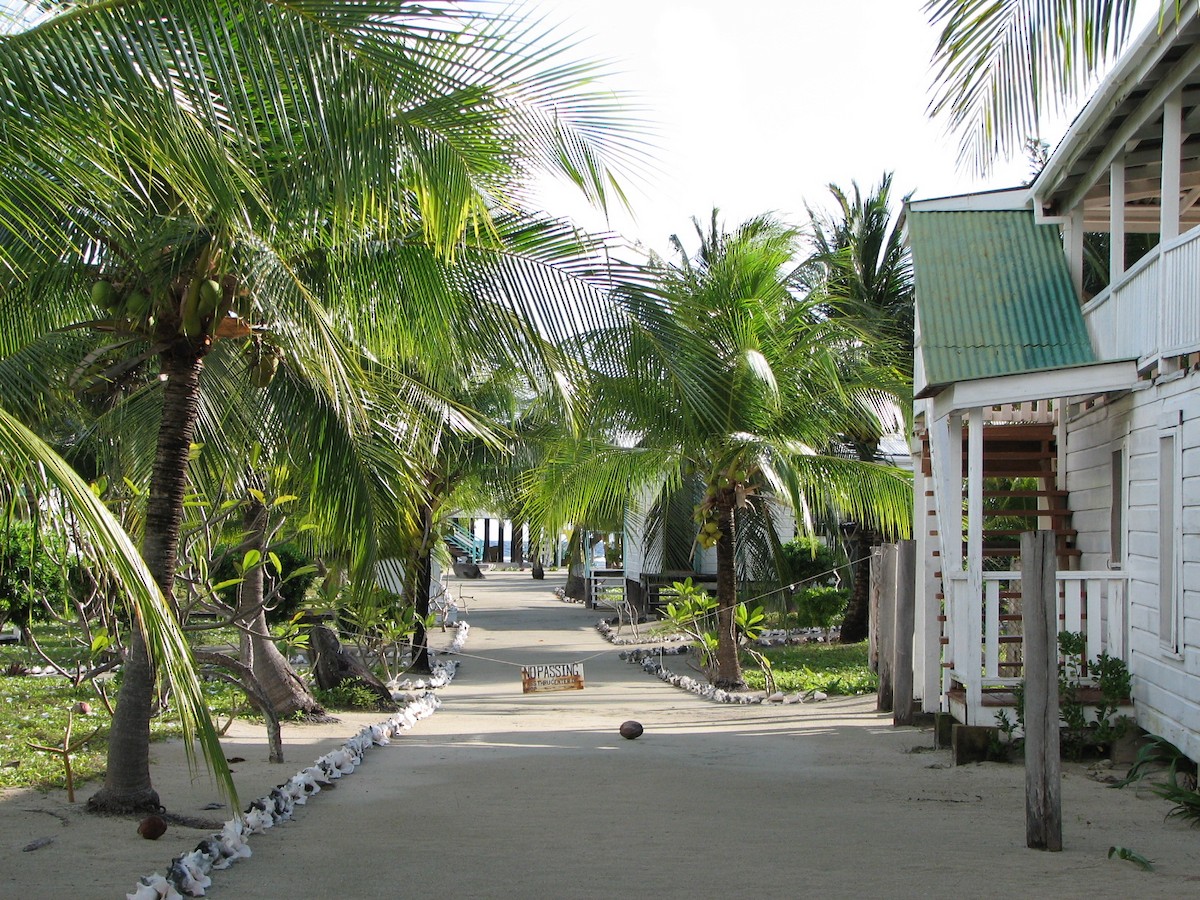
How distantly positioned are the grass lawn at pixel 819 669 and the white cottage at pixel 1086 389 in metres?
3.94

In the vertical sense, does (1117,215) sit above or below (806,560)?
above

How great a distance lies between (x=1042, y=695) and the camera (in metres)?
6.73

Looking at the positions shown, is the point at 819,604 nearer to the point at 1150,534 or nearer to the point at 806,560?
the point at 806,560

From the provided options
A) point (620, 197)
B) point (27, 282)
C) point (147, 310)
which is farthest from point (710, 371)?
point (27, 282)

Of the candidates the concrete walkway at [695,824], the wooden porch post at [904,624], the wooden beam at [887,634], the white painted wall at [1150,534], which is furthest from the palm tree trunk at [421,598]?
the white painted wall at [1150,534]

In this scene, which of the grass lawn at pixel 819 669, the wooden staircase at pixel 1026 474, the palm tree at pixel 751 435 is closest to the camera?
the wooden staircase at pixel 1026 474

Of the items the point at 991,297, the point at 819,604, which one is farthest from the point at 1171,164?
the point at 819,604

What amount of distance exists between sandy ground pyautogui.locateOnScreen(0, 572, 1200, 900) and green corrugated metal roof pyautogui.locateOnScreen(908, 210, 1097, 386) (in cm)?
337

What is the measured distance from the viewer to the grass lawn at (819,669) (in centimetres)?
1662

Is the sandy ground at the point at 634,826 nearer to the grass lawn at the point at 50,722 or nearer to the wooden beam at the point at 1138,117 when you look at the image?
the grass lawn at the point at 50,722

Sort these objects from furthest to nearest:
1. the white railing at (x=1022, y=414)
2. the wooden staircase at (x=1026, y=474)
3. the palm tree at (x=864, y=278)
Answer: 1. the palm tree at (x=864, y=278)
2. the white railing at (x=1022, y=414)
3. the wooden staircase at (x=1026, y=474)

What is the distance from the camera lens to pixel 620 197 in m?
5.68

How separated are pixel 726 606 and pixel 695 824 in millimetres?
9234

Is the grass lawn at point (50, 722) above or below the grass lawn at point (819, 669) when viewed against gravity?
above
